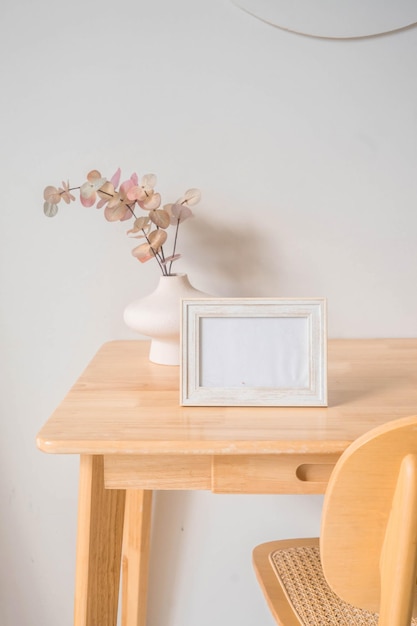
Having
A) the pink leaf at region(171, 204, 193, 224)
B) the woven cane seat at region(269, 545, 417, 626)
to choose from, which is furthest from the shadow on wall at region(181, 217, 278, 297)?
the woven cane seat at region(269, 545, 417, 626)

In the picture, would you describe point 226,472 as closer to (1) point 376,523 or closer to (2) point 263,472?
(2) point 263,472

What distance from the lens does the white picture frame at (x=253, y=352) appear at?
1.03m

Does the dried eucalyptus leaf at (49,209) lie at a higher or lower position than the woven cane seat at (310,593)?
higher

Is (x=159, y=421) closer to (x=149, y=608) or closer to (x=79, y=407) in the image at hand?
(x=79, y=407)

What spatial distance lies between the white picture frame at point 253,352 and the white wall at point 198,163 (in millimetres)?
429

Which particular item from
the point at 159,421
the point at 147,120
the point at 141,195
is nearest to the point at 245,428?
the point at 159,421

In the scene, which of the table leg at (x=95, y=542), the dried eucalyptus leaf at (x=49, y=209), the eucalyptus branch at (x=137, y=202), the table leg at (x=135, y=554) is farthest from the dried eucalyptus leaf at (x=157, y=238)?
the table leg at (x=135, y=554)

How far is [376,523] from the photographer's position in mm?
809

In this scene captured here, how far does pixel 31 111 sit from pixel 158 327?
0.57 m

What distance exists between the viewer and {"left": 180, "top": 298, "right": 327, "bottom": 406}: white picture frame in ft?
3.37

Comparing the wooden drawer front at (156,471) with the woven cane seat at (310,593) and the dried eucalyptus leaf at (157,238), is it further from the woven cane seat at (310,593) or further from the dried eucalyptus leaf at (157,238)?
the dried eucalyptus leaf at (157,238)

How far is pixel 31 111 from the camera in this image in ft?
4.68

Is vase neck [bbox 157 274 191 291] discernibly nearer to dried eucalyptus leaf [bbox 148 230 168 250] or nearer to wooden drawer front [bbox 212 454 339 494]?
dried eucalyptus leaf [bbox 148 230 168 250]

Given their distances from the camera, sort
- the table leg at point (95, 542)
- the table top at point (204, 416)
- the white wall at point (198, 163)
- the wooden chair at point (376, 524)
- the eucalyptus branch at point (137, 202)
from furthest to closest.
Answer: the white wall at point (198, 163)
the eucalyptus branch at point (137, 202)
the table leg at point (95, 542)
the table top at point (204, 416)
the wooden chair at point (376, 524)
